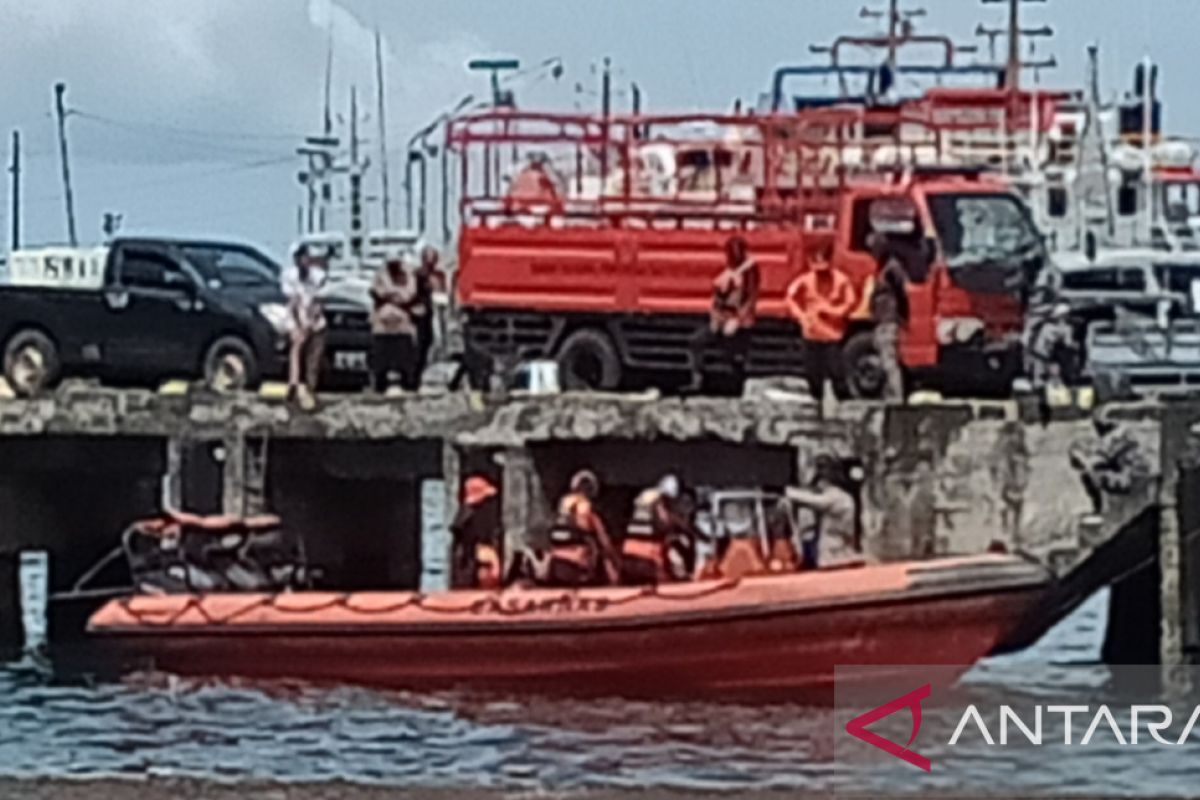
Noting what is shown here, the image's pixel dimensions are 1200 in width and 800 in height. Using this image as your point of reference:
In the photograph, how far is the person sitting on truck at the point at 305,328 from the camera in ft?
42.6

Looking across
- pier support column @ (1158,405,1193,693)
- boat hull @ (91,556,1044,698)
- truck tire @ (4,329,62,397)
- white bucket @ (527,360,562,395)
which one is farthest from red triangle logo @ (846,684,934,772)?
truck tire @ (4,329,62,397)

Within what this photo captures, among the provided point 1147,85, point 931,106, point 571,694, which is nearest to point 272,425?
point 571,694

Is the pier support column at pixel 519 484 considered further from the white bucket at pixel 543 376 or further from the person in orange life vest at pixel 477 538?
the white bucket at pixel 543 376

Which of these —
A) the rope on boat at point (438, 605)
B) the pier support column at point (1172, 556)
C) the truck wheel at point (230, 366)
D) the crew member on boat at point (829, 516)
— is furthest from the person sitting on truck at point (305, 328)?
the pier support column at point (1172, 556)

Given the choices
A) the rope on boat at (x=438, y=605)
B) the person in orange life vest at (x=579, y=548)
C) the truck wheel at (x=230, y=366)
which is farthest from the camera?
the truck wheel at (x=230, y=366)

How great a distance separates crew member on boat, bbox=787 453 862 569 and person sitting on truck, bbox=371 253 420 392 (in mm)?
1833

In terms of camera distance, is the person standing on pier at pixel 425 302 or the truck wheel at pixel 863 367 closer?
the truck wheel at pixel 863 367

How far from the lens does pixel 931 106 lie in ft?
41.5

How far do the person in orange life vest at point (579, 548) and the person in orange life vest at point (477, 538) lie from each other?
31cm

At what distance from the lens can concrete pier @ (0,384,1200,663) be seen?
12383mm

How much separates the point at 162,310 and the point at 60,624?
4.94 feet

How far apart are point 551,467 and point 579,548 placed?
73 centimetres

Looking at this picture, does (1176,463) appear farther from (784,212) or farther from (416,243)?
(416,243)

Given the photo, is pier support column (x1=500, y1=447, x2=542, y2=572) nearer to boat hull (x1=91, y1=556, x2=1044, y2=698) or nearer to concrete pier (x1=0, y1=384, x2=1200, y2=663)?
concrete pier (x1=0, y1=384, x2=1200, y2=663)
